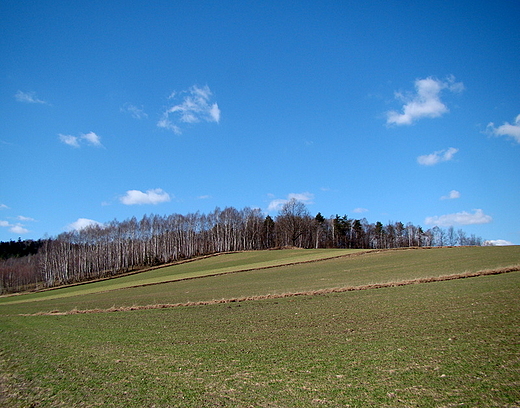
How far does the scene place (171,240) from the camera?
400ft

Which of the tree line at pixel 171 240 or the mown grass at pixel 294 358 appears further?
the tree line at pixel 171 240

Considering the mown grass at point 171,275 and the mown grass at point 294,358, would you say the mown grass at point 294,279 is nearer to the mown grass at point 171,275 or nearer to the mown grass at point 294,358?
the mown grass at point 171,275

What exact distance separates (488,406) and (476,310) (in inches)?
372

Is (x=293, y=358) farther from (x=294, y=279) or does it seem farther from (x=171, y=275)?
(x=171, y=275)

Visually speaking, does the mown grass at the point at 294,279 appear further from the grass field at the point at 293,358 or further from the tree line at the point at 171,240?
the tree line at the point at 171,240

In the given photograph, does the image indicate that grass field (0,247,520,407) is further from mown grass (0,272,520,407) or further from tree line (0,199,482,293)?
tree line (0,199,482,293)

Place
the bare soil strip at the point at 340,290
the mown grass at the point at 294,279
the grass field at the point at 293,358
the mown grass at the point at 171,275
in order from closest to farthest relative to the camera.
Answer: the grass field at the point at 293,358
the bare soil strip at the point at 340,290
the mown grass at the point at 294,279
the mown grass at the point at 171,275

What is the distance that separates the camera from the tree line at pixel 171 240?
11156 cm

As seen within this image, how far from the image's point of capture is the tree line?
11156cm

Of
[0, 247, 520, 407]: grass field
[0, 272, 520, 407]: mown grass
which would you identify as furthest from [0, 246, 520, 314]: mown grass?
[0, 272, 520, 407]: mown grass

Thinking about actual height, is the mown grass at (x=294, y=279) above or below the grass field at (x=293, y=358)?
below

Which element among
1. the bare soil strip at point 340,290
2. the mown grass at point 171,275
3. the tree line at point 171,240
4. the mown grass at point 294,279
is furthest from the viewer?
the tree line at point 171,240

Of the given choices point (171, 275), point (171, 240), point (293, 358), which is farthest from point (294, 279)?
point (171, 240)

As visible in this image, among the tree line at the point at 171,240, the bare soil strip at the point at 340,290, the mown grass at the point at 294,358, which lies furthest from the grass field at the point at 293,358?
the tree line at the point at 171,240
